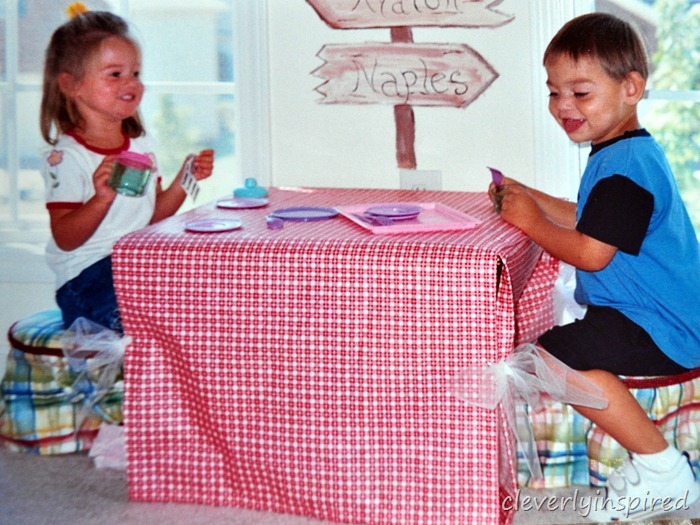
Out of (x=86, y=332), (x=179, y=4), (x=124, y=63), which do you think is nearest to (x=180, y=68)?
(x=179, y=4)

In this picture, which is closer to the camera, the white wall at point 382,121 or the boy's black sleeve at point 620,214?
the boy's black sleeve at point 620,214

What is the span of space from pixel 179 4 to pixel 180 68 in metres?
0.17

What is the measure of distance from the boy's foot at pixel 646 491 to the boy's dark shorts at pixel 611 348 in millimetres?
180

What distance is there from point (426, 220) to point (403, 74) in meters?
0.75

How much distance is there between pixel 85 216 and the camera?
232 cm

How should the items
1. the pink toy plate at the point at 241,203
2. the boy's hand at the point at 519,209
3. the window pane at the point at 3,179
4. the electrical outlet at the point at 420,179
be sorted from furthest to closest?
the window pane at the point at 3,179, the electrical outlet at the point at 420,179, the pink toy plate at the point at 241,203, the boy's hand at the point at 519,209

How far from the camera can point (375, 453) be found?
190 cm

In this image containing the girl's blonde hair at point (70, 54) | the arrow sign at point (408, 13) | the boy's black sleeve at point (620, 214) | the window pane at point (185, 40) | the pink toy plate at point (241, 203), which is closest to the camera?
the boy's black sleeve at point (620, 214)

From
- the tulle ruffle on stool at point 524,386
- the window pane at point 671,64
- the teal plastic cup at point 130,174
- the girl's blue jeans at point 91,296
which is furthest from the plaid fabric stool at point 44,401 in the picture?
the window pane at point 671,64

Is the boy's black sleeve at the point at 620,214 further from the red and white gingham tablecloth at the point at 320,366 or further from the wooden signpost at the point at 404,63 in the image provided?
the wooden signpost at the point at 404,63

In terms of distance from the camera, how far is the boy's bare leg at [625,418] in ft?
6.49

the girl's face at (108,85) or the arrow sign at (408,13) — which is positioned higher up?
the arrow sign at (408,13)

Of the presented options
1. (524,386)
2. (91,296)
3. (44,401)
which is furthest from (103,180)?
(524,386)

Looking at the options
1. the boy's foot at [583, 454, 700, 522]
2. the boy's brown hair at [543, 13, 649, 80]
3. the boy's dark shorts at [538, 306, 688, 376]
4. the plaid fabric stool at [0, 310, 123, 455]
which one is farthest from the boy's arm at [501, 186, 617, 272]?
the plaid fabric stool at [0, 310, 123, 455]
